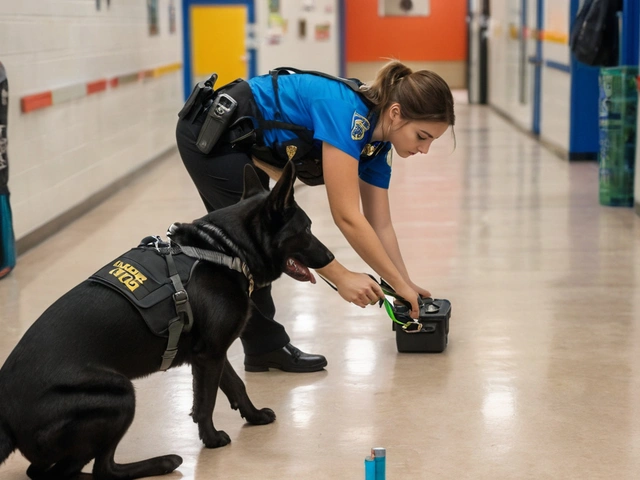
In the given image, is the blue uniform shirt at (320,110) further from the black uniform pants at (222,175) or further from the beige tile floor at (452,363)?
the beige tile floor at (452,363)

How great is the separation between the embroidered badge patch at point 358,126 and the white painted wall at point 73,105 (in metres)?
3.11

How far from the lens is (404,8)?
1764cm

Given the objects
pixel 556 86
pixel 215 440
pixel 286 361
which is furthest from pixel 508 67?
pixel 215 440

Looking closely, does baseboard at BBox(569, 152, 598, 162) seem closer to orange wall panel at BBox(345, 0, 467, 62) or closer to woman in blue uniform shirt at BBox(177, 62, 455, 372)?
woman in blue uniform shirt at BBox(177, 62, 455, 372)

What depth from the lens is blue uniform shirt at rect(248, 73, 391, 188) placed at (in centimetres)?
269

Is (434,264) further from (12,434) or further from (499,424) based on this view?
(12,434)

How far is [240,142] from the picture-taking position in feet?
9.53

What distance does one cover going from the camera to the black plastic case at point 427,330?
3.33 metres

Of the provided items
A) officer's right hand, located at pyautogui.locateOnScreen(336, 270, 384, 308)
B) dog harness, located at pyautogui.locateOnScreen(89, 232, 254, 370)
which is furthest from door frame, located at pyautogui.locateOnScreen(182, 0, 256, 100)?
dog harness, located at pyautogui.locateOnScreen(89, 232, 254, 370)

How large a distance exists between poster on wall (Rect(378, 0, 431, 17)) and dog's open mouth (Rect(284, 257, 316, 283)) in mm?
15847

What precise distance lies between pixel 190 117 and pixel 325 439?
1155mm

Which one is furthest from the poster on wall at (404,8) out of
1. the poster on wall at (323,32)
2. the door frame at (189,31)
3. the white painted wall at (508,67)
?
the door frame at (189,31)

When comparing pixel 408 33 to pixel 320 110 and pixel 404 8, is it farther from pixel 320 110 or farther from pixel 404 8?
pixel 320 110

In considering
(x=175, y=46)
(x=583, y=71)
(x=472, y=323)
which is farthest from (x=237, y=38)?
(x=472, y=323)
